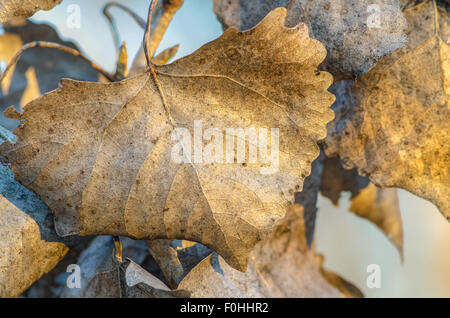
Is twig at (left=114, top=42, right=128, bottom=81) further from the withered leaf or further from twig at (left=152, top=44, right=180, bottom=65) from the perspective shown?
the withered leaf

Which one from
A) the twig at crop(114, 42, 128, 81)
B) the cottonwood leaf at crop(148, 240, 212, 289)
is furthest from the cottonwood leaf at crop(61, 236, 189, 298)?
the twig at crop(114, 42, 128, 81)

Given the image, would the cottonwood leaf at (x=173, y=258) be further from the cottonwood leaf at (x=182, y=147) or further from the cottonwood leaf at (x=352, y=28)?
the cottonwood leaf at (x=352, y=28)

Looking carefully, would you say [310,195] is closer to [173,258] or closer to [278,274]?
[278,274]

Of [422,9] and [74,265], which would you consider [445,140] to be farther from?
[74,265]

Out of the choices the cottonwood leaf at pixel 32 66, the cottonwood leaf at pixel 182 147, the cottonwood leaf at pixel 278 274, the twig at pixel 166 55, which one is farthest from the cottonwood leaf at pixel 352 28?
the cottonwood leaf at pixel 32 66
